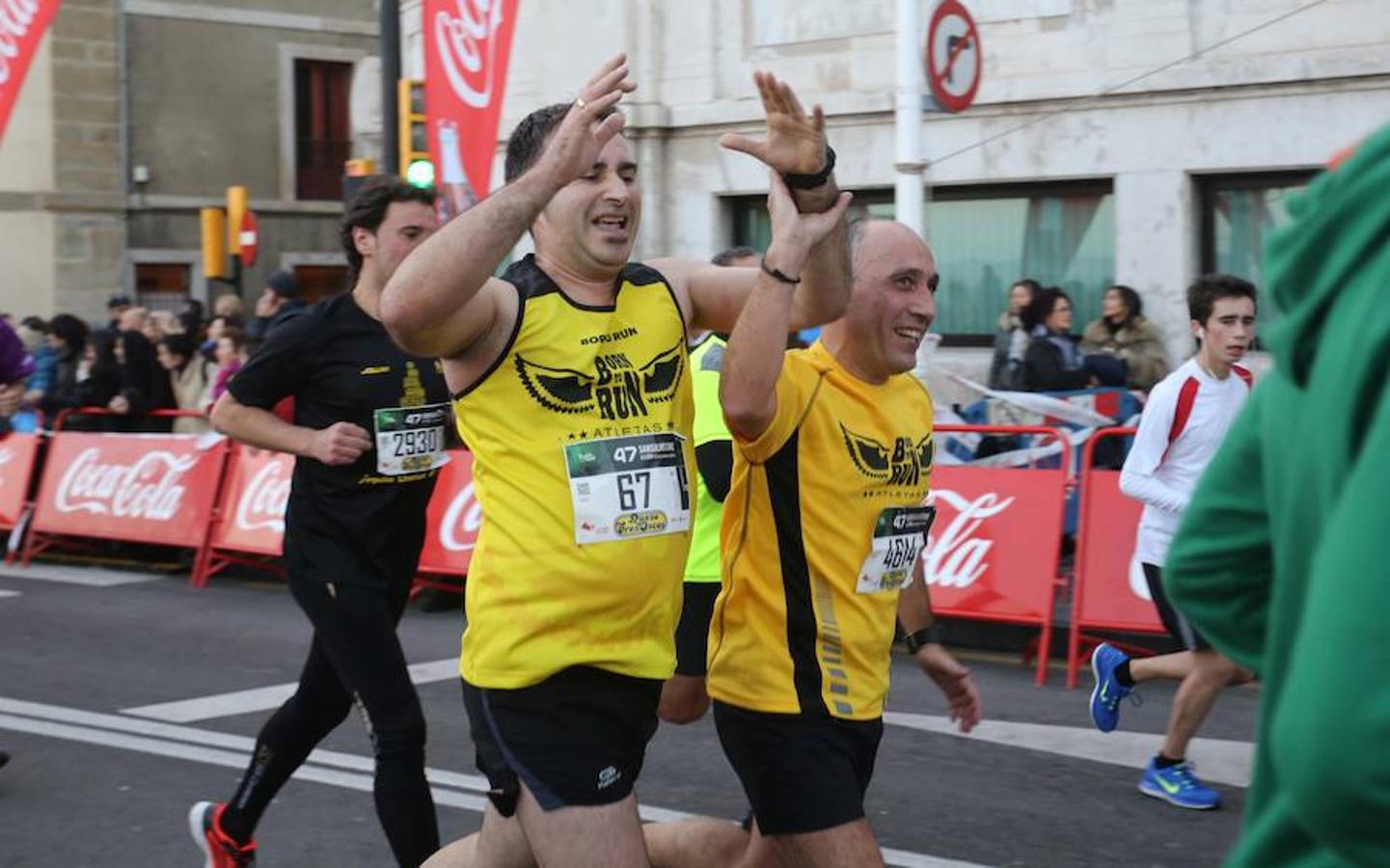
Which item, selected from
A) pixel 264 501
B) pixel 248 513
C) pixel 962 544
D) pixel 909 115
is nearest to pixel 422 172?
pixel 264 501

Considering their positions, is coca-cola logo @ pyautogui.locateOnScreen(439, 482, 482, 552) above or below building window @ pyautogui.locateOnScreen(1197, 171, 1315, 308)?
below

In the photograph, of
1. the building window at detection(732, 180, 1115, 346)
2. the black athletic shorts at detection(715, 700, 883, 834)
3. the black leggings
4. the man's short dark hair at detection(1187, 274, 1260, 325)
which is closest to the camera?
the black athletic shorts at detection(715, 700, 883, 834)

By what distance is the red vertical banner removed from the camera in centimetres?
1277

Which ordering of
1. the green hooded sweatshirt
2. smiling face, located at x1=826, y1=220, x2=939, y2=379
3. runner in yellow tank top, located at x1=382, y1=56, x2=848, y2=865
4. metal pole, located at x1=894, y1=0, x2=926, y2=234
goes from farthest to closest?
metal pole, located at x1=894, y1=0, x2=926, y2=234 < smiling face, located at x1=826, y1=220, x2=939, y2=379 < runner in yellow tank top, located at x1=382, y1=56, x2=848, y2=865 < the green hooded sweatshirt

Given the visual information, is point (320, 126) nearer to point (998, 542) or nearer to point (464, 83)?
point (464, 83)

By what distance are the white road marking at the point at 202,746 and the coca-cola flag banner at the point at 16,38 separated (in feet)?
23.6

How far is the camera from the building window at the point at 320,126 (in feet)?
120

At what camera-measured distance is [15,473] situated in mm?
14289

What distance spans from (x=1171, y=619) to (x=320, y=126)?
1249 inches

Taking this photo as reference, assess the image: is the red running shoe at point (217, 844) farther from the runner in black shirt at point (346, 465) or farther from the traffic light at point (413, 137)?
the traffic light at point (413, 137)

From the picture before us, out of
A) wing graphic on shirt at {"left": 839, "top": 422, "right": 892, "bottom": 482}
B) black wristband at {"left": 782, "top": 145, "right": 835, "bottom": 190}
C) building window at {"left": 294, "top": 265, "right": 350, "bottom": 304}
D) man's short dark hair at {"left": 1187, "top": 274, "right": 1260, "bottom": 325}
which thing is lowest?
building window at {"left": 294, "top": 265, "right": 350, "bottom": 304}

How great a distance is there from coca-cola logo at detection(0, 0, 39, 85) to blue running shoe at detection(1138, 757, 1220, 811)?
421 inches

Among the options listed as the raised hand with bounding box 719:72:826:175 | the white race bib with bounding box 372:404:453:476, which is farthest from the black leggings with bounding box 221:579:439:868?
the raised hand with bounding box 719:72:826:175

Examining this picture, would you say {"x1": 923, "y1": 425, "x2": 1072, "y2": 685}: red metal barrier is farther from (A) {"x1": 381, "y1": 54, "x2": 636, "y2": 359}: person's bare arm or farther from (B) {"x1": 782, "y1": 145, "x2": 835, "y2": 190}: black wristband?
(A) {"x1": 381, "y1": 54, "x2": 636, "y2": 359}: person's bare arm
